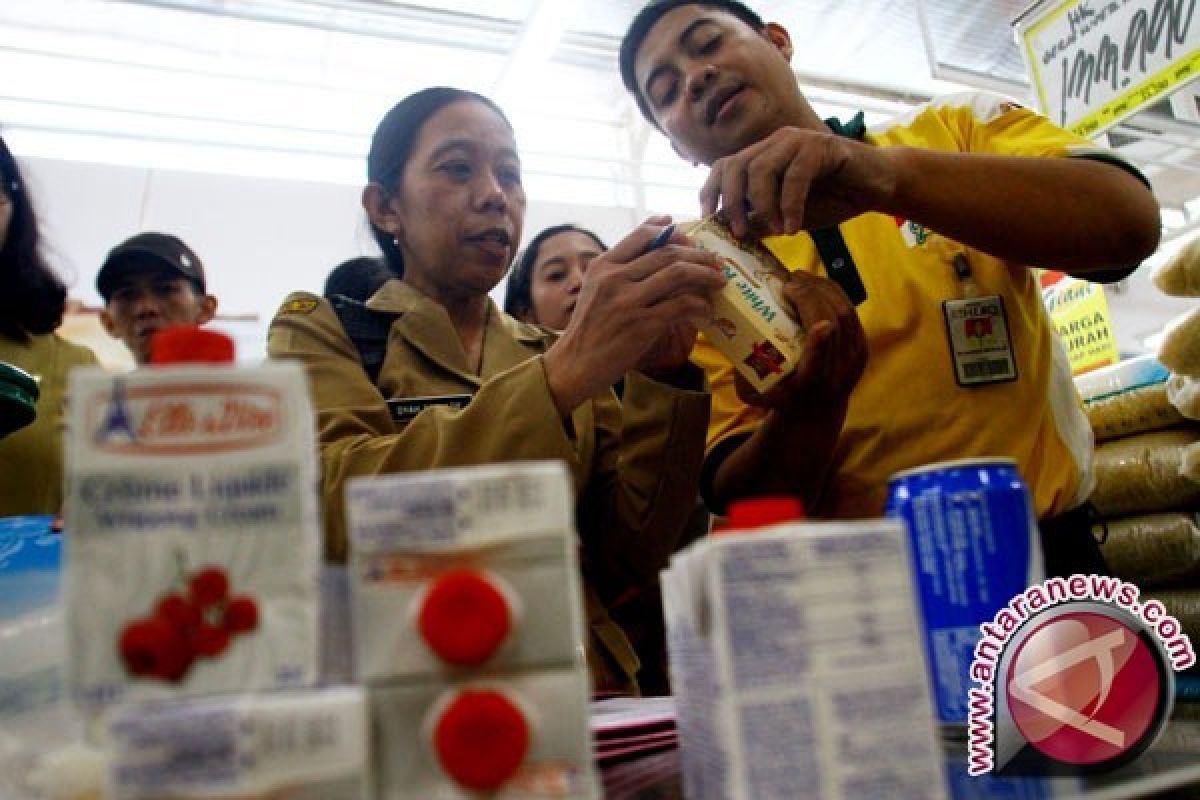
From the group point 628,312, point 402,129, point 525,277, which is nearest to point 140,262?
point 525,277

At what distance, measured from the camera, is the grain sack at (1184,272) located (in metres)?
1.56

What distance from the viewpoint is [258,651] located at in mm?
338

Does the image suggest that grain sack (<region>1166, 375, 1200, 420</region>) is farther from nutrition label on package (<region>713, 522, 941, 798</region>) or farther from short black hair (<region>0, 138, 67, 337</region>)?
short black hair (<region>0, 138, 67, 337</region>)

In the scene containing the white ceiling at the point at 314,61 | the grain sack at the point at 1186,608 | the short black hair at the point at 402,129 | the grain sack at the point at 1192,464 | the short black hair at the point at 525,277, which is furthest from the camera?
the white ceiling at the point at 314,61

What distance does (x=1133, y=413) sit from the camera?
6.39ft

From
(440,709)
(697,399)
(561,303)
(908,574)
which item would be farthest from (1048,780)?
(561,303)

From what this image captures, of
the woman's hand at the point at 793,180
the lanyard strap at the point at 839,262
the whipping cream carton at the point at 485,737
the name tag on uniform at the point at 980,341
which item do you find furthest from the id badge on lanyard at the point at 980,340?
the whipping cream carton at the point at 485,737

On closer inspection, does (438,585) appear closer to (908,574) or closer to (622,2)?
(908,574)

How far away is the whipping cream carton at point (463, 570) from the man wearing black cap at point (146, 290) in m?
1.91

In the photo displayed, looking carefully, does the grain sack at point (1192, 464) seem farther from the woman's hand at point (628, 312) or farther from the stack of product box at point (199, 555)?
the stack of product box at point (199, 555)

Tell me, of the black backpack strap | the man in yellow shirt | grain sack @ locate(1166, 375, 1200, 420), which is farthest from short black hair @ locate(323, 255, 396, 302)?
grain sack @ locate(1166, 375, 1200, 420)

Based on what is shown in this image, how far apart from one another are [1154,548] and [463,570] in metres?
1.90

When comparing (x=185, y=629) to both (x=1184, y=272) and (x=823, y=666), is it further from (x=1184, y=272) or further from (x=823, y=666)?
(x=1184, y=272)

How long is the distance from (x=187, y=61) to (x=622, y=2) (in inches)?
63.1
